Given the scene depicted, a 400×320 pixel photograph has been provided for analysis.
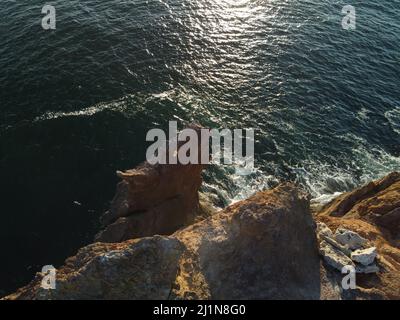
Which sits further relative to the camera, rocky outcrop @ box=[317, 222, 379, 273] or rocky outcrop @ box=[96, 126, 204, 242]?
rocky outcrop @ box=[96, 126, 204, 242]

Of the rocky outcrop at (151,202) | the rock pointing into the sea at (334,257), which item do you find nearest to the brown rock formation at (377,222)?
the rock pointing into the sea at (334,257)

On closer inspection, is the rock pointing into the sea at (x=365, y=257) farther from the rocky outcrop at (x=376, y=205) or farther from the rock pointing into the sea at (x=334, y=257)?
the rocky outcrop at (x=376, y=205)

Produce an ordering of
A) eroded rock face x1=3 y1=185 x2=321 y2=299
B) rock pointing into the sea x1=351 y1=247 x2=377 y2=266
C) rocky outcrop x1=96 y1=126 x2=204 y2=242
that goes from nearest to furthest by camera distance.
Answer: eroded rock face x1=3 y1=185 x2=321 y2=299 < rock pointing into the sea x1=351 y1=247 x2=377 y2=266 < rocky outcrop x1=96 y1=126 x2=204 y2=242

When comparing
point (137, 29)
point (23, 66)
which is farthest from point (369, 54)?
point (23, 66)

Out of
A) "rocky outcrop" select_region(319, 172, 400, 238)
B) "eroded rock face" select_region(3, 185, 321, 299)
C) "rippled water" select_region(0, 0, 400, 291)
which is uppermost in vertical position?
"rippled water" select_region(0, 0, 400, 291)

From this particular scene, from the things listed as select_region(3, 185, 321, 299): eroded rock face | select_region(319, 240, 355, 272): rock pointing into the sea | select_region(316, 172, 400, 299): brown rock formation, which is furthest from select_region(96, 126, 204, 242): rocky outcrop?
select_region(319, 240, 355, 272): rock pointing into the sea

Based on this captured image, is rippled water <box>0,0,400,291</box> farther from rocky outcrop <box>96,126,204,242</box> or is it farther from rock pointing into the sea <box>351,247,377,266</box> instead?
rock pointing into the sea <box>351,247,377,266</box>

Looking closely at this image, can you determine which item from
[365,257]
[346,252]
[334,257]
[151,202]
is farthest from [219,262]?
[151,202]
